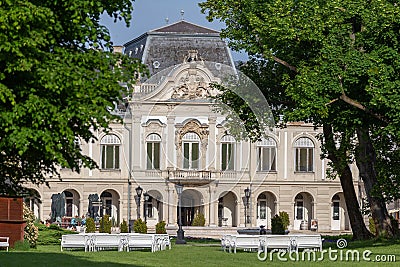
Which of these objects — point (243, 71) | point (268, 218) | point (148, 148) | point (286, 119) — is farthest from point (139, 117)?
point (286, 119)

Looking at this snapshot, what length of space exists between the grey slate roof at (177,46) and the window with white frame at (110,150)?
18.0 feet

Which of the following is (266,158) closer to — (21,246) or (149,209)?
(149,209)

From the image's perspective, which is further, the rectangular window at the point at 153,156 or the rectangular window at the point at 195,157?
the rectangular window at the point at 195,157

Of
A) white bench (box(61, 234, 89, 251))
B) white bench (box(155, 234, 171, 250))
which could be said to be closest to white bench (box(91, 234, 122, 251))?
white bench (box(61, 234, 89, 251))

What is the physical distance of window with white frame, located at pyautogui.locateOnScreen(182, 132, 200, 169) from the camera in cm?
6888

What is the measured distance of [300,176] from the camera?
71.5m

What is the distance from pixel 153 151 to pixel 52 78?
2154 inches

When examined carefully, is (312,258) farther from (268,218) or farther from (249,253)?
(268,218)

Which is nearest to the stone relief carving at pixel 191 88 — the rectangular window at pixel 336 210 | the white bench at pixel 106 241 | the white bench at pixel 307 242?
the rectangular window at pixel 336 210

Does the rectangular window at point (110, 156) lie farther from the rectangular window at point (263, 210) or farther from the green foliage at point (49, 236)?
the green foliage at point (49, 236)

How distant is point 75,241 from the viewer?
102 feet

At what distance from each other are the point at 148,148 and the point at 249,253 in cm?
4007

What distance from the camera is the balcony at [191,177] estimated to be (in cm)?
6756

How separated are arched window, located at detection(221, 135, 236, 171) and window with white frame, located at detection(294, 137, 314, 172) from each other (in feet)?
15.9
